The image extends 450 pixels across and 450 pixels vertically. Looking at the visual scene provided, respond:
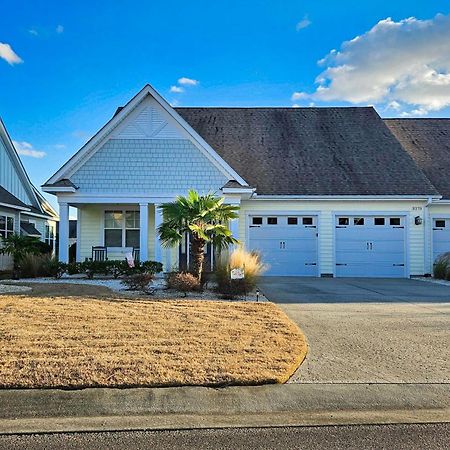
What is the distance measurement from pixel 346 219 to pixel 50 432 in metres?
16.2

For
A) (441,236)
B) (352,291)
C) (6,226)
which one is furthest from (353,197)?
(6,226)

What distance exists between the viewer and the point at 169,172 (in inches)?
642

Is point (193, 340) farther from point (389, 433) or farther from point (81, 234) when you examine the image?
point (81, 234)

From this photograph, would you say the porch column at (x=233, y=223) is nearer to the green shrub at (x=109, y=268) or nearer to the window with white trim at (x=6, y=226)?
the green shrub at (x=109, y=268)

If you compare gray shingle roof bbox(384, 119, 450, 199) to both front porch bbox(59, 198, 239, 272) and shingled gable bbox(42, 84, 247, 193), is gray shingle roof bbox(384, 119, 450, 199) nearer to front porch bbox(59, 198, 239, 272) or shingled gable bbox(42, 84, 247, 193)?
shingled gable bbox(42, 84, 247, 193)

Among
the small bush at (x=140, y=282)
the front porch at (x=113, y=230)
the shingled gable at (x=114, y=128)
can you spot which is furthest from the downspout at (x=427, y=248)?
the small bush at (x=140, y=282)

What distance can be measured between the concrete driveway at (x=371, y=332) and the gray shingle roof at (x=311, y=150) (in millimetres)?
6059

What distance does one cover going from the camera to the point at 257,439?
12.4ft

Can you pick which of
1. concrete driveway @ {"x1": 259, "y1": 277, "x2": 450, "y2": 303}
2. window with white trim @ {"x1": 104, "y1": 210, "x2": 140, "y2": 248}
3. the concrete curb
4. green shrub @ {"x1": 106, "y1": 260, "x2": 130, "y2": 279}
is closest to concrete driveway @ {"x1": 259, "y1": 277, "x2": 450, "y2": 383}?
concrete driveway @ {"x1": 259, "y1": 277, "x2": 450, "y2": 303}

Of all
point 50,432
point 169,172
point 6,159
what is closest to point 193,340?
point 50,432

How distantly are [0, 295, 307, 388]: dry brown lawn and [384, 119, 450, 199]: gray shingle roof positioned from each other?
14.3 m

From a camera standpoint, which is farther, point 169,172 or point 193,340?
point 169,172

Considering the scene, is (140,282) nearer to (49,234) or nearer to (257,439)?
(257,439)

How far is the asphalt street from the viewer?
3.67 meters
